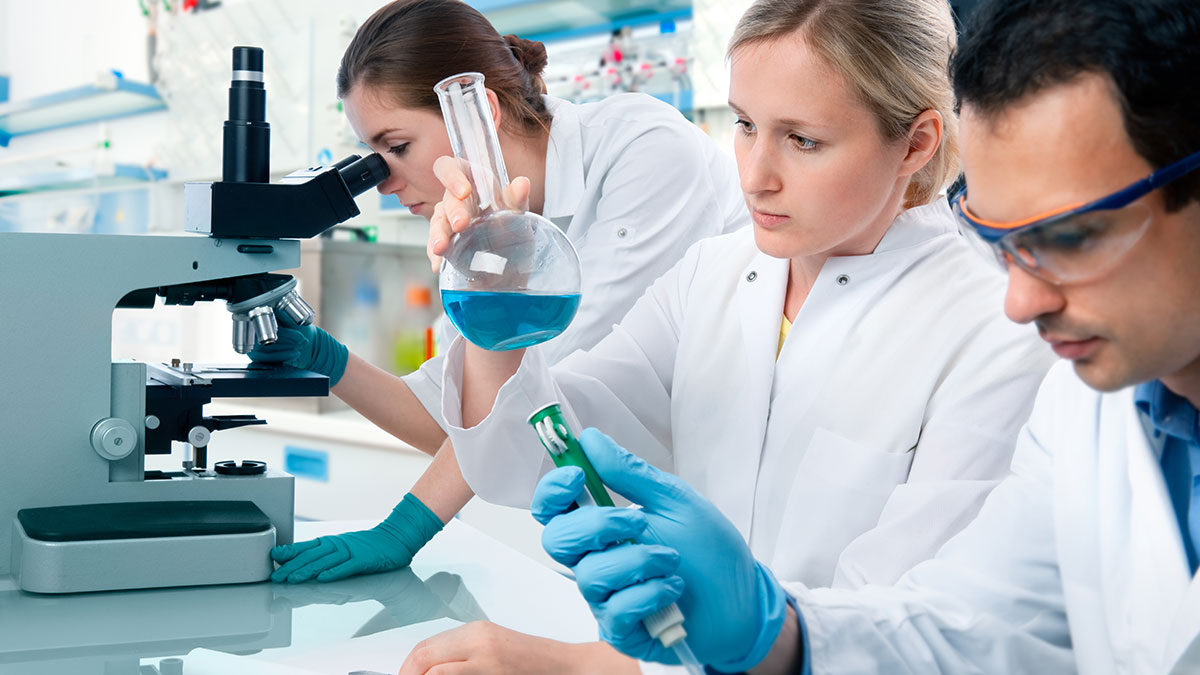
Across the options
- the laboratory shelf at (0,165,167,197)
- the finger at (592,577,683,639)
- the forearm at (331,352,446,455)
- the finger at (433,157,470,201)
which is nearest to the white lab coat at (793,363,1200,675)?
the finger at (592,577,683,639)

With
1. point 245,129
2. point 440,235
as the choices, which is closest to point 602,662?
point 440,235

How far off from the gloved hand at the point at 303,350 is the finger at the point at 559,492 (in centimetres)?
97

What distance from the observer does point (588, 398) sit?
4.81 ft

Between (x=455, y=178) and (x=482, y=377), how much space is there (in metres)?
0.31

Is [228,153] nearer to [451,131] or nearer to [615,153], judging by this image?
[451,131]

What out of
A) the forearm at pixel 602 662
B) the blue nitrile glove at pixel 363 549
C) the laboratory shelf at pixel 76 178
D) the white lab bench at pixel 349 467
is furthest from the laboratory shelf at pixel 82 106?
the forearm at pixel 602 662

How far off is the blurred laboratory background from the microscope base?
1275mm

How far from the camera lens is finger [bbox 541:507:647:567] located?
84 centimetres

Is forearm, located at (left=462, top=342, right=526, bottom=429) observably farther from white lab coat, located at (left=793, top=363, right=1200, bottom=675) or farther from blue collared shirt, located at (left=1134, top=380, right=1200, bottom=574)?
blue collared shirt, located at (left=1134, top=380, right=1200, bottom=574)

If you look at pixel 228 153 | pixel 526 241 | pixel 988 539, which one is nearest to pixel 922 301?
pixel 988 539

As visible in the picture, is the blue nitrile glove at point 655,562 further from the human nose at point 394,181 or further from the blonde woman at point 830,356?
the human nose at point 394,181

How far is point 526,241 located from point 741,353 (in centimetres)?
43

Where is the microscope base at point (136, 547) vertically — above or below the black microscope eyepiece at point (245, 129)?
below

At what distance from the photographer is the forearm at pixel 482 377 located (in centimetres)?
132
